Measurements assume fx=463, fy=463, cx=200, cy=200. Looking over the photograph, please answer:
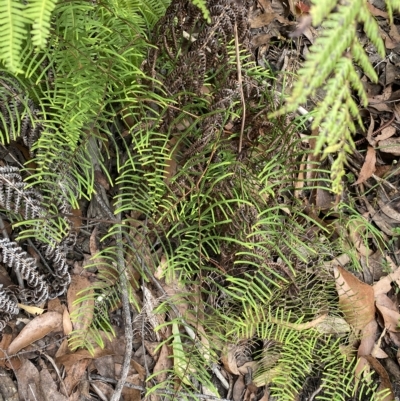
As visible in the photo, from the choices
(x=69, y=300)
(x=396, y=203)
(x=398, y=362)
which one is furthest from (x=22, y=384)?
(x=396, y=203)

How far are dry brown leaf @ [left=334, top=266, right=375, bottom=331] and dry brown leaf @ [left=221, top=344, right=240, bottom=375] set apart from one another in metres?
0.49

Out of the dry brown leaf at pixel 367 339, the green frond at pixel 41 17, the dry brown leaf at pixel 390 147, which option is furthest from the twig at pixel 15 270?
the dry brown leaf at pixel 390 147

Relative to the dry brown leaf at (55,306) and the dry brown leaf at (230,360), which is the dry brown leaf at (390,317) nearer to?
the dry brown leaf at (230,360)

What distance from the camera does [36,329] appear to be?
1.68 m

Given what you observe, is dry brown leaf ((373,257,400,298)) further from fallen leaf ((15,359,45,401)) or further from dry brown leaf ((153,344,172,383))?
fallen leaf ((15,359,45,401))

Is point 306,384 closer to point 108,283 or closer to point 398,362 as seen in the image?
point 398,362

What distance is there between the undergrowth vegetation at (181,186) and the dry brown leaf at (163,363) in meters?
0.03

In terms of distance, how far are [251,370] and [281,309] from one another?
28cm

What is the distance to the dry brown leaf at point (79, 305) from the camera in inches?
66.5

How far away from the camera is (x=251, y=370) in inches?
73.3

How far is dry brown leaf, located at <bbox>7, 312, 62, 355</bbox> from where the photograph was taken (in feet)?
5.40

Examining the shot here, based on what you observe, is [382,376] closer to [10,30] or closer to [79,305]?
[79,305]

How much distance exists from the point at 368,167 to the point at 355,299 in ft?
2.13

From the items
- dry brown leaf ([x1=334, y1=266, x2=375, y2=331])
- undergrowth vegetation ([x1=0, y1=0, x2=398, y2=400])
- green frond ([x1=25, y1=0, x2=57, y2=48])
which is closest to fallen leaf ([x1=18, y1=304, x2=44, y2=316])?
undergrowth vegetation ([x1=0, y1=0, x2=398, y2=400])
